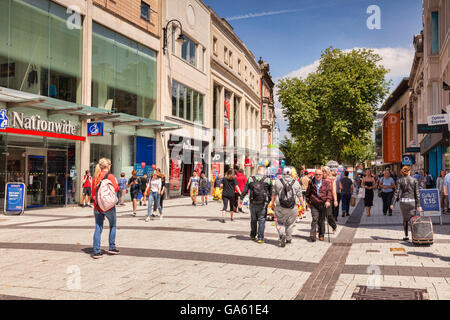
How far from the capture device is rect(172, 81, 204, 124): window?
29.0 meters

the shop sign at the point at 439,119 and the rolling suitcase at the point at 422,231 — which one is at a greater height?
the shop sign at the point at 439,119

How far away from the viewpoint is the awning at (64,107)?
1605cm

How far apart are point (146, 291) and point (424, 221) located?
630 centimetres

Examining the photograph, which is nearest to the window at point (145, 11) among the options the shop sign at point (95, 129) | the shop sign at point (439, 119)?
the shop sign at point (95, 129)

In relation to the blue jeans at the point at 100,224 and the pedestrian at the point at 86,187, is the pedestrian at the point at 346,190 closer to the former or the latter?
the blue jeans at the point at 100,224

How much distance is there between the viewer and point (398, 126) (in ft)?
193

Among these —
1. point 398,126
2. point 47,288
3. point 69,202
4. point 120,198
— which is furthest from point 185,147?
point 398,126

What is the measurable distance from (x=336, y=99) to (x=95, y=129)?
93.1 feet

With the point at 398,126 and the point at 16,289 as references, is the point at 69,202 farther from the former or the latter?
the point at 398,126

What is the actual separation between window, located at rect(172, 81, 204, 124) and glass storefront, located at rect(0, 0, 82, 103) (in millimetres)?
9343

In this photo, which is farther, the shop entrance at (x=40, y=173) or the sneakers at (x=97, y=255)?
the shop entrance at (x=40, y=173)

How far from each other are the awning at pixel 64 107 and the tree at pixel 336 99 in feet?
71.9

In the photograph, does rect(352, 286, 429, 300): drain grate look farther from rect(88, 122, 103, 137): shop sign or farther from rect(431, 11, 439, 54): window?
rect(431, 11, 439, 54): window

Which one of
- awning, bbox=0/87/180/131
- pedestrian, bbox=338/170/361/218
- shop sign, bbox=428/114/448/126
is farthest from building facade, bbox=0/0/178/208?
shop sign, bbox=428/114/448/126
